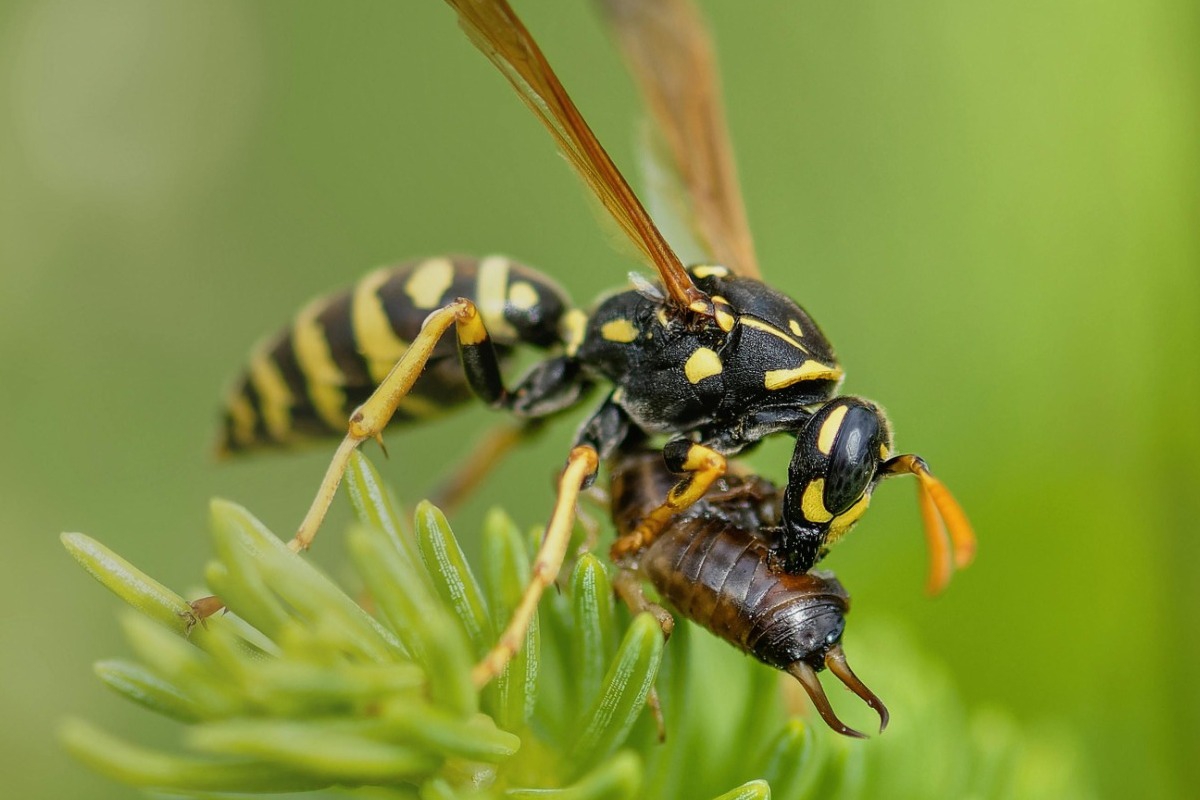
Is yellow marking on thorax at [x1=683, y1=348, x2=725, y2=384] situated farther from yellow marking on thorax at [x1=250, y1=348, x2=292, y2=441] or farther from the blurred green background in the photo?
yellow marking on thorax at [x1=250, y1=348, x2=292, y2=441]

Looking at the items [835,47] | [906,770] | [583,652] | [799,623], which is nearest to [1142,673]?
[906,770]

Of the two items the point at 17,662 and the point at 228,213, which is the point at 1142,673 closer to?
the point at 17,662

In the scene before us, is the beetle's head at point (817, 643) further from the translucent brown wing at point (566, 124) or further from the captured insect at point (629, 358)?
the translucent brown wing at point (566, 124)


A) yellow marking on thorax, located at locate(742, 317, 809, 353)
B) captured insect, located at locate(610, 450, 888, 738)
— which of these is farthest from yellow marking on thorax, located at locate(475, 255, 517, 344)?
captured insect, located at locate(610, 450, 888, 738)

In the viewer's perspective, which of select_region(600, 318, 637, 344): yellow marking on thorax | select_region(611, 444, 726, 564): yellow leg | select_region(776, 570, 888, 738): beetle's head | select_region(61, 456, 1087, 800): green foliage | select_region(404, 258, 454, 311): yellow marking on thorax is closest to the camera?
select_region(61, 456, 1087, 800): green foliage

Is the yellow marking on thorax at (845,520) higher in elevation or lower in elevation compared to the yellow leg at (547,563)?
lower

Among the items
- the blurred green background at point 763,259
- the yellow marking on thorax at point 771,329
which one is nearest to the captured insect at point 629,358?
the yellow marking on thorax at point 771,329
